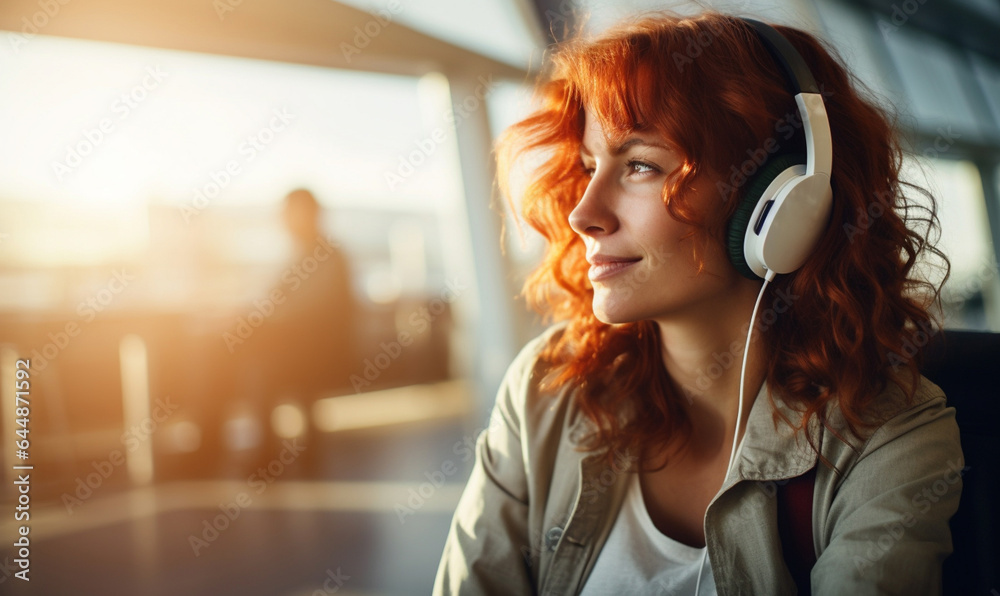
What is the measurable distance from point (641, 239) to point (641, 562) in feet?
1.56

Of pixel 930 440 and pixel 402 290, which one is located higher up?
pixel 402 290

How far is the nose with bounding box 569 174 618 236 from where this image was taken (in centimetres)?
88

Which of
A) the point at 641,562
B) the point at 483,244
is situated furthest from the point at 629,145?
the point at 483,244

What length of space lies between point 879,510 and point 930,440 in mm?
127

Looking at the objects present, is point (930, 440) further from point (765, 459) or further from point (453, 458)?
point (453, 458)

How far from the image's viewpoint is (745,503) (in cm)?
83

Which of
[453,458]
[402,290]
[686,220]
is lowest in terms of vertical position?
[453,458]

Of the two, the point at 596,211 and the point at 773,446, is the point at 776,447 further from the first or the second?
the point at 596,211

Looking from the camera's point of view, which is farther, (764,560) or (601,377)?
(601,377)

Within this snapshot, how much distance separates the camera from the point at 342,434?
3904 mm

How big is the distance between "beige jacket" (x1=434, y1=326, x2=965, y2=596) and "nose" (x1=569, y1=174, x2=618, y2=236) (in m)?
0.31

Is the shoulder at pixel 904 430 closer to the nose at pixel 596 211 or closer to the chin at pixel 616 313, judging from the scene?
the chin at pixel 616 313

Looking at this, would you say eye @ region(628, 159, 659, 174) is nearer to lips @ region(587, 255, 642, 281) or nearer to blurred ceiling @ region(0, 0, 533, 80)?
lips @ region(587, 255, 642, 281)

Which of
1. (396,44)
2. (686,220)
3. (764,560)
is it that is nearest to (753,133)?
(686,220)
